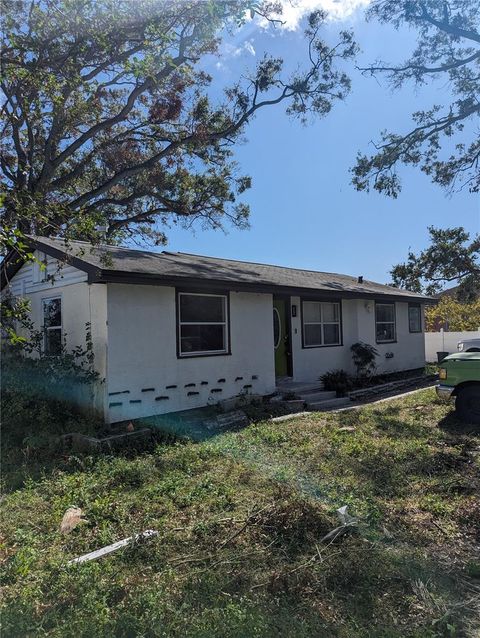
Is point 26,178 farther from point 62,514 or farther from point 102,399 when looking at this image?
point 62,514

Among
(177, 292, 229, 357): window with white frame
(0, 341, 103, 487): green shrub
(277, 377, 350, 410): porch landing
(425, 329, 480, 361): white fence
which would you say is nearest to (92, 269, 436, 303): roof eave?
(177, 292, 229, 357): window with white frame

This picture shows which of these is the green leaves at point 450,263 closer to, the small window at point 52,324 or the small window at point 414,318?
the small window at point 414,318

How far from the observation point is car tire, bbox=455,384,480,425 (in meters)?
7.92

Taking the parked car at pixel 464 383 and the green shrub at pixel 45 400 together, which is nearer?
the green shrub at pixel 45 400

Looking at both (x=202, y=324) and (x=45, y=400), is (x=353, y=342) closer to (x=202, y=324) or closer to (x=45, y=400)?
(x=202, y=324)

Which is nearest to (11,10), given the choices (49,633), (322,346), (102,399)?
(102,399)

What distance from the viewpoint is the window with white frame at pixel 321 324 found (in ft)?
40.7

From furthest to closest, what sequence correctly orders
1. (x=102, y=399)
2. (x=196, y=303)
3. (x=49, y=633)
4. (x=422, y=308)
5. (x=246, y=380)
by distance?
(x=422, y=308)
(x=246, y=380)
(x=196, y=303)
(x=102, y=399)
(x=49, y=633)

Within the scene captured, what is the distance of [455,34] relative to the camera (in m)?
10.9

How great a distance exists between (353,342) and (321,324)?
1.35m

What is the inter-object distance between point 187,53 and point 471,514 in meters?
13.4

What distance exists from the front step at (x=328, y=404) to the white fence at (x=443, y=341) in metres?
10.7

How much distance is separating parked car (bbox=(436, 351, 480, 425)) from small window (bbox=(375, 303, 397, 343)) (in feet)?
20.3

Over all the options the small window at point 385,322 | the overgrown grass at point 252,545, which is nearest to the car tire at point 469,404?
the overgrown grass at point 252,545
